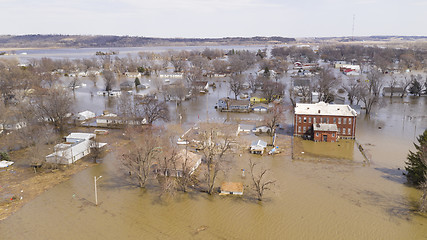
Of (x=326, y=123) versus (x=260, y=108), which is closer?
(x=326, y=123)

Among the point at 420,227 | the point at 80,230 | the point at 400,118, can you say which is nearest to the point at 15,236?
the point at 80,230

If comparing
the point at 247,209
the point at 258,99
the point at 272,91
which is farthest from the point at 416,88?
the point at 247,209

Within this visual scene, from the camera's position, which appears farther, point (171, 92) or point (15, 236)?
point (171, 92)

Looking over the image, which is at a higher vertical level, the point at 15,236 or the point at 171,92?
the point at 171,92

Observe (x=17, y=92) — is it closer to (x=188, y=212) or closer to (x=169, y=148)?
(x=169, y=148)

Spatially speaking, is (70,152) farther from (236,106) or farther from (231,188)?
(236,106)

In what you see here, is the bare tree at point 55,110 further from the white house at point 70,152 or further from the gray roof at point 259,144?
the gray roof at point 259,144

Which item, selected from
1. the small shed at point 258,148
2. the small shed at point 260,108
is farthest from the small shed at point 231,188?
the small shed at point 260,108
